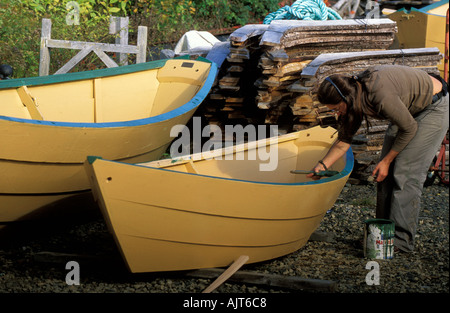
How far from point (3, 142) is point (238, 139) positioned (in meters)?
3.42

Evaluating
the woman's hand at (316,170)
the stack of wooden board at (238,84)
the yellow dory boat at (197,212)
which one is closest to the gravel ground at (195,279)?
the yellow dory boat at (197,212)

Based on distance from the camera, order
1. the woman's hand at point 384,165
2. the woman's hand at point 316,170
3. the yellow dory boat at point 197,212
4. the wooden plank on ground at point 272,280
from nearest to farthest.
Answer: the yellow dory boat at point 197,212 < the wooden plank on ground at point 272,280 < the woman's hand at point 384,165 < the woman's hand at point 316,170

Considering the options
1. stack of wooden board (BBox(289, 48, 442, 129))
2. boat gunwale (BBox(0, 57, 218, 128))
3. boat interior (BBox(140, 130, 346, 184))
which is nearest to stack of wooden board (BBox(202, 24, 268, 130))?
boat gunwale (BBox(0, 57, 218, 128))

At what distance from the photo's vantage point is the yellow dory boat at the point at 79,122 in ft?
15.8

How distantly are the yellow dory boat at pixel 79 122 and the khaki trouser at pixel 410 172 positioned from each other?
2.17m

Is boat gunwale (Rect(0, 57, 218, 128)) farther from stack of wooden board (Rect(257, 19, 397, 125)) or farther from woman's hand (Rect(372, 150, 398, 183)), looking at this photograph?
woman's hand (Rect(372, 150, 398, 183))

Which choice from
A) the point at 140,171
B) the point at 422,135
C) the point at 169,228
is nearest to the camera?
the point at 140,171

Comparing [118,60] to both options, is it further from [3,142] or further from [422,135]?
[422,135]

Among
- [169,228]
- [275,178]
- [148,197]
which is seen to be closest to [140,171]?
[148,197]

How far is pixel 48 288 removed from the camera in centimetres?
437

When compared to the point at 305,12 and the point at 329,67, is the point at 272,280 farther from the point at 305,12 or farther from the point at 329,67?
the point at 305,12

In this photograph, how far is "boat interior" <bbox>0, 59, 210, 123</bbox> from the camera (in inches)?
238

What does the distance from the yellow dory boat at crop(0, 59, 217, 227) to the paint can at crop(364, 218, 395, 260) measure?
85.9 inches

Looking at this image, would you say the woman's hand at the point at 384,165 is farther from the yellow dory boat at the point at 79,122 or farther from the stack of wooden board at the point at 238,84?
the stack of wooden board at the point at 238,84
